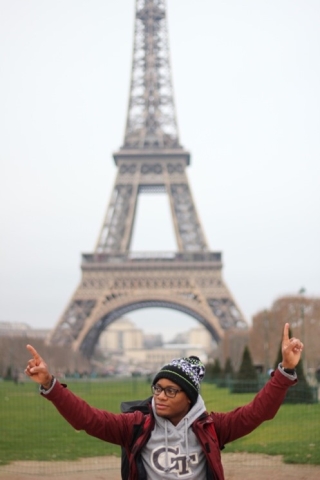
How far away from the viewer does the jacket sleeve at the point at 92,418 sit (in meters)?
4.09

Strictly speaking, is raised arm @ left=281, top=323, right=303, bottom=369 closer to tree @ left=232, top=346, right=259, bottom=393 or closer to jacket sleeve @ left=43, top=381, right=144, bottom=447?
jacket sleeve @ left=43, top=381, right=144, bottom=447

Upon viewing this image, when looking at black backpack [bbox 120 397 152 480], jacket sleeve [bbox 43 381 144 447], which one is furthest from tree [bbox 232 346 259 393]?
jacket sleeve [bbox 43 381 144 447]

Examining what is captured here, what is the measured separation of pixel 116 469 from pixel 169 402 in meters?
7.60

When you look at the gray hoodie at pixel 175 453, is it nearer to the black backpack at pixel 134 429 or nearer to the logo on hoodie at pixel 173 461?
the logo on hoodie at pixel 173 461

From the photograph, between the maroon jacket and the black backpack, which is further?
the black backpack

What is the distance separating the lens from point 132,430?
435cm

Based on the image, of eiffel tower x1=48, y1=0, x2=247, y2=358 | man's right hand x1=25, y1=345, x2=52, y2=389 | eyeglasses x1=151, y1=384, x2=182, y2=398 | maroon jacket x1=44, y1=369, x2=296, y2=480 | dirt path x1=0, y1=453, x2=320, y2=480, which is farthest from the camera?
eiffel tower x1=48, y1=0, x2=247, y2=358

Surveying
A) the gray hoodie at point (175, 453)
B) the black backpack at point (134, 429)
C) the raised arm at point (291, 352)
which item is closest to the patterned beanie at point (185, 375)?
the gray hoodie at point (175, 453)

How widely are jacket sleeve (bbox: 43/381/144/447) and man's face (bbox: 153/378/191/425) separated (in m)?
0.20

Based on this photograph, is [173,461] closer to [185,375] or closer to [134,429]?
[134,429]

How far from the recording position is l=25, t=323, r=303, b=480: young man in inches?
163

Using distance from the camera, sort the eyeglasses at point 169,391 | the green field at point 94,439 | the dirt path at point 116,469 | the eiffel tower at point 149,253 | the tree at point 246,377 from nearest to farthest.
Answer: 1. the eyeglasses at point 169,391
2. the dirt path at point 116,469
3. the green field at point 94,439
4. the tree at point 246,377
5. the eiffel tower at point 149,253

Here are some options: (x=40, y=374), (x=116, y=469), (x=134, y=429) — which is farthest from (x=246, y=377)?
(x=40, y=374)

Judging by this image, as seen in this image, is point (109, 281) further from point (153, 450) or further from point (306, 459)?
point (153, 450)
